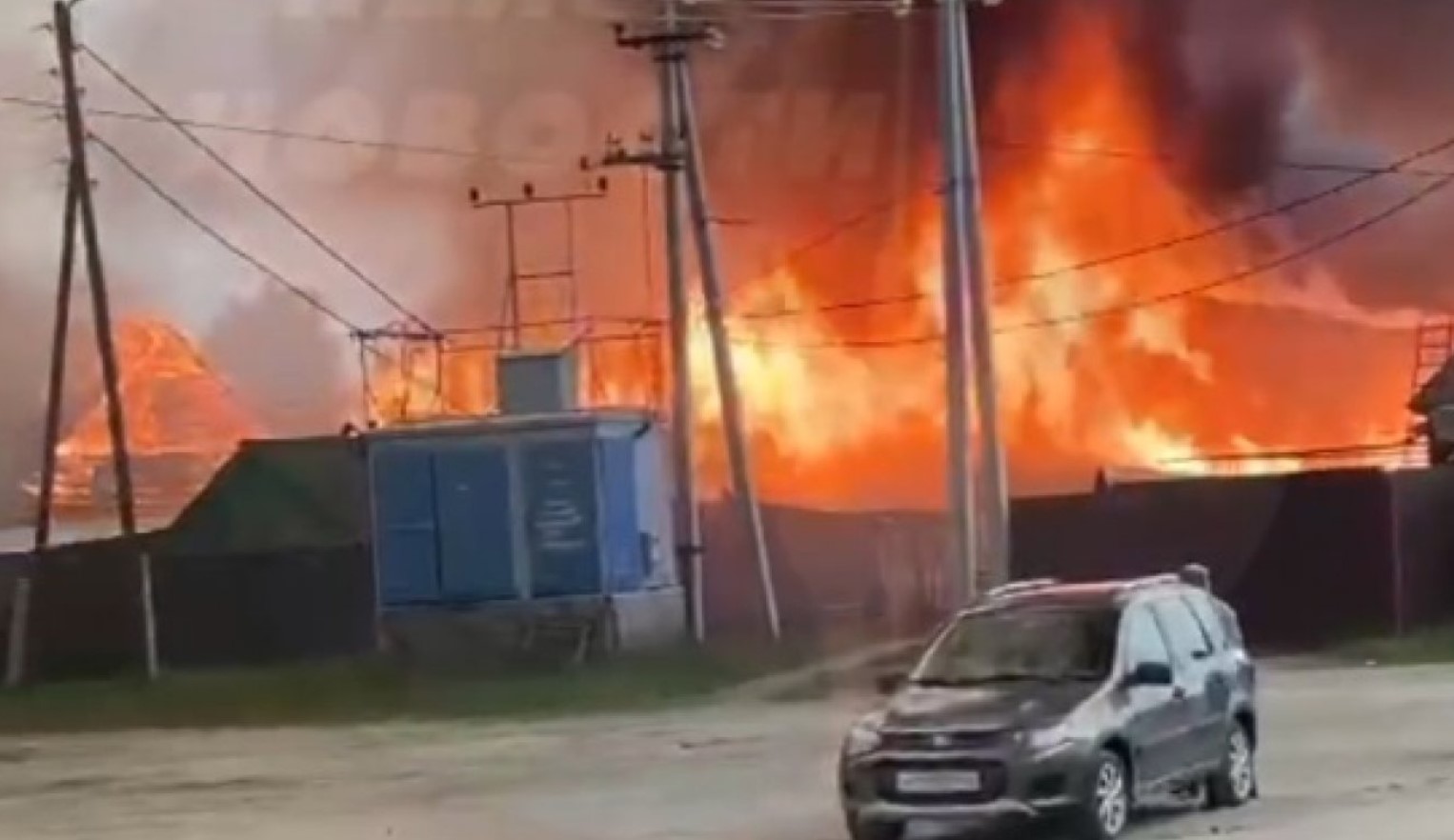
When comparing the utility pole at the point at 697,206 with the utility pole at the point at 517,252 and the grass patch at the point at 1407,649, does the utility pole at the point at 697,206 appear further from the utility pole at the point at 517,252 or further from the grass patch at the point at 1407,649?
the utility pole at the point at 517,252

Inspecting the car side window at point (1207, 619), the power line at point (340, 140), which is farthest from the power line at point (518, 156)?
the car side window at point (1207, 619)

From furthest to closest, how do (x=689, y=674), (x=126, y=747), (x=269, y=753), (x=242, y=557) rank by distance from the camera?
1. (x=242, y=557)
2. (x=689, y=674)
3. (x=126, y=747)
4. (x=269, y=753)

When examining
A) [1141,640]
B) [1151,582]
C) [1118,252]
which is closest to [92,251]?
[1118,252]

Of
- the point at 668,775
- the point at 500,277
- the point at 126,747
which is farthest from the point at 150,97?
the point at 668,775

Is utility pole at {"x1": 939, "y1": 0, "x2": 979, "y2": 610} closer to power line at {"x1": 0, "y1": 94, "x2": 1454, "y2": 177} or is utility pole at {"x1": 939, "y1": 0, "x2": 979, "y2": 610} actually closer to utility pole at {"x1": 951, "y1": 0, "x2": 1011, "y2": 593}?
utility pole at {"x1": 951, "y1": 0, "x2": 1011, "y2": 593}

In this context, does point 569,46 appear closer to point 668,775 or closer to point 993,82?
point 993,82

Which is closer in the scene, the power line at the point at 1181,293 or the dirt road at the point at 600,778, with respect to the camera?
the dirt road at the point at 600,778

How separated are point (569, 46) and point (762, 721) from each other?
33.2 m

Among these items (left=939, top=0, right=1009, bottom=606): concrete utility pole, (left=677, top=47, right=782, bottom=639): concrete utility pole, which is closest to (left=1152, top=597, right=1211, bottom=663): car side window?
(left=939, top=0, right=1009, bottom=606): concrete utility pole

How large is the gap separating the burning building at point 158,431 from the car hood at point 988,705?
47958mm

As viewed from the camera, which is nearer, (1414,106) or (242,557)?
(242,557)

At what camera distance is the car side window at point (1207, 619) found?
65.9 ft

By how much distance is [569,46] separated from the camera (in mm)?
64625

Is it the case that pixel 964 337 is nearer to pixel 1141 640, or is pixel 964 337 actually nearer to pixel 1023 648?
pixel 1141 640
